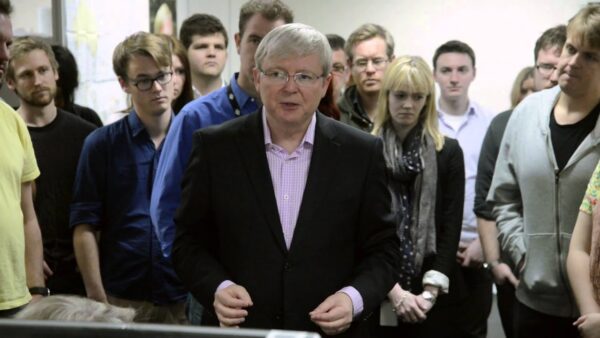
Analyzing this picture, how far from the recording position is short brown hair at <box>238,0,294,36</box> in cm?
238

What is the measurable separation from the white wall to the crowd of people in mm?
2441

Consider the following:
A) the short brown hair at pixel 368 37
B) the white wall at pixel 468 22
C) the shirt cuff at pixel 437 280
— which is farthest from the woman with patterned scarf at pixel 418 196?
the white wall at pixel 468 22

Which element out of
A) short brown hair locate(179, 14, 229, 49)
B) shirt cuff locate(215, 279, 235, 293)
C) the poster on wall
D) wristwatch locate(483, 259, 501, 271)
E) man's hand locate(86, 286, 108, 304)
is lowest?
wristwatch locate(483, 259, 501, 271)

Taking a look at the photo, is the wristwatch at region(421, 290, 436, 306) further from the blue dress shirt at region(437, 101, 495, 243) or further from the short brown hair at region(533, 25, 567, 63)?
the short brown hair at region(533, 25, 567, 63)

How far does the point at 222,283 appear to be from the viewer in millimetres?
1935

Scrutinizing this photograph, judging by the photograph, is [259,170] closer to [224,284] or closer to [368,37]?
[224,284]

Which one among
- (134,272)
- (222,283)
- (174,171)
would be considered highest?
(174,171)

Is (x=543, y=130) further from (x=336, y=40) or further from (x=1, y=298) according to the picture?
(x=336, y=40)

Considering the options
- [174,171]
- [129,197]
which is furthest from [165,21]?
[174,171]

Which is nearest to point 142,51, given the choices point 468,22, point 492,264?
point 492,264

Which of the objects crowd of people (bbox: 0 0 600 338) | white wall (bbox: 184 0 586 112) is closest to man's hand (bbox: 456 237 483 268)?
crowd of people (bbox: 0 0 600 338)

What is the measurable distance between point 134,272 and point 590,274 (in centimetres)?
151

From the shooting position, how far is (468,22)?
6359mm

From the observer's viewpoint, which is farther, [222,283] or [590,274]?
[590,274]
